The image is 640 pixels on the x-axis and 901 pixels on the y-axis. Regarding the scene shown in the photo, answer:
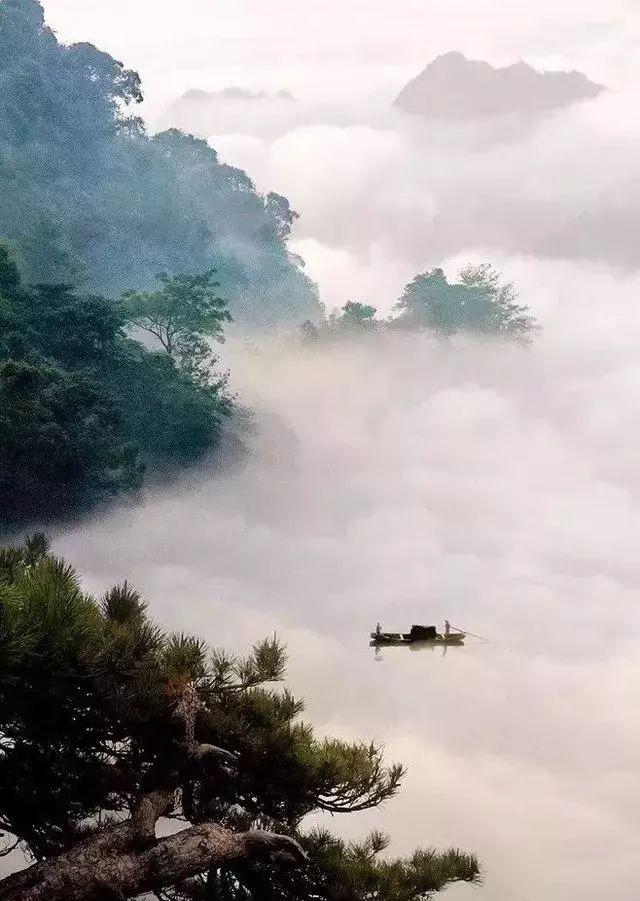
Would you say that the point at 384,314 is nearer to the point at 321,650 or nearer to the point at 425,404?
the point at 425,404

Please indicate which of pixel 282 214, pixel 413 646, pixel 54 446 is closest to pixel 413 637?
pixel 413 646

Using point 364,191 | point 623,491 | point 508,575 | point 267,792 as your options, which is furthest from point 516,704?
point 364,191

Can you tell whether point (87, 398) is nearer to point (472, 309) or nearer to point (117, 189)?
point (117, 189)

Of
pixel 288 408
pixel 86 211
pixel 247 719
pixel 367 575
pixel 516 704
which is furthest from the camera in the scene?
pixel 86 211

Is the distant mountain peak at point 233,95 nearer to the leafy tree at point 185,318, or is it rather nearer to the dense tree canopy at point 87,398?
the leafy tree at point 185,318

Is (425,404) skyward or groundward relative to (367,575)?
skyward

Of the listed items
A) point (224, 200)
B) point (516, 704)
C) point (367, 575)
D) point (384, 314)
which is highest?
point (224, 200)

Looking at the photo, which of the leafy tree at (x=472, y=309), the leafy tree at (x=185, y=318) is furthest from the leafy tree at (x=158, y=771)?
the leafy tree at (x=472, y=309)
